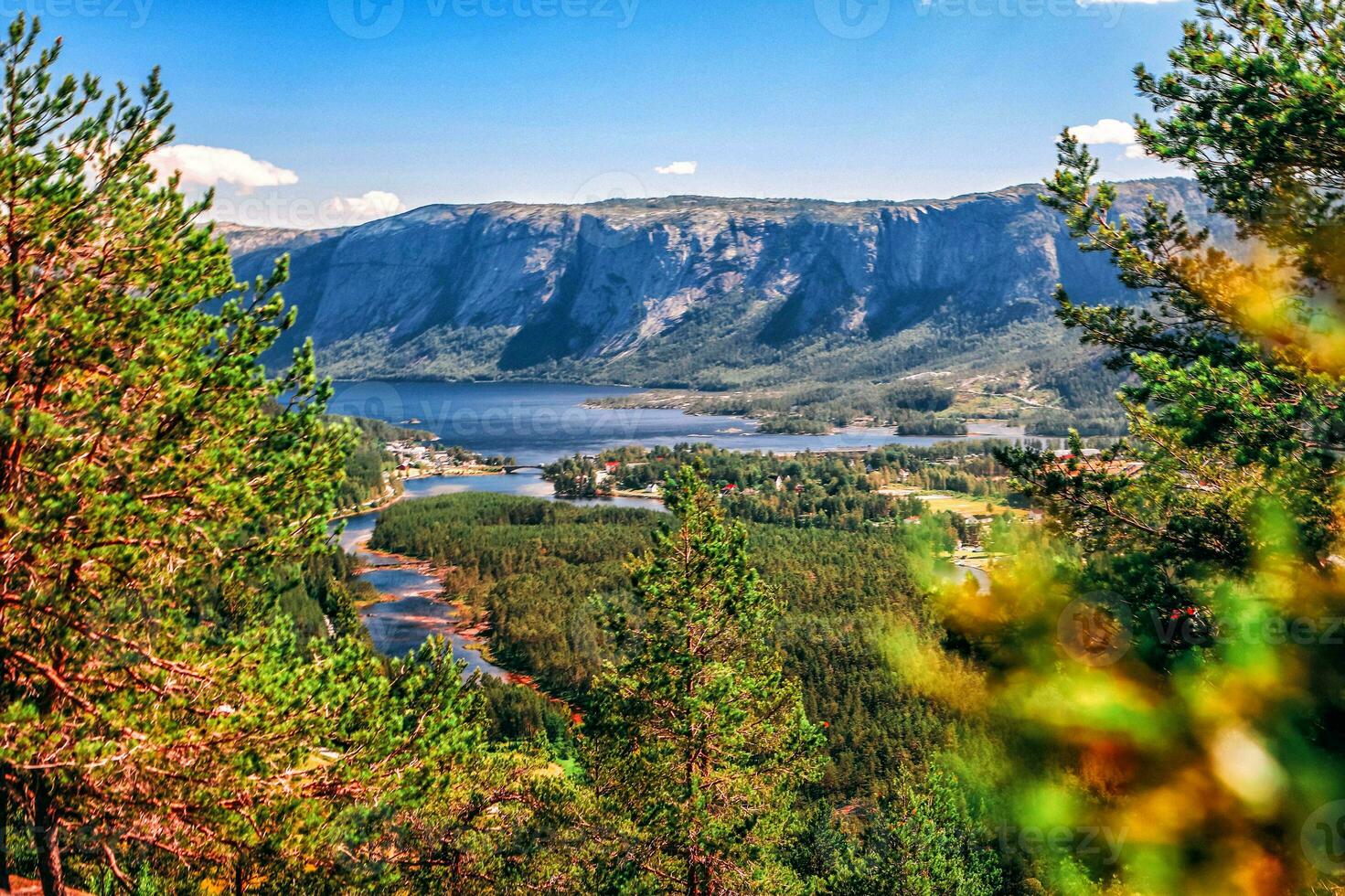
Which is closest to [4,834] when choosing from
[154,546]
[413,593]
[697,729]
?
[154,546]

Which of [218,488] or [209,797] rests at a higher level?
[218,488]

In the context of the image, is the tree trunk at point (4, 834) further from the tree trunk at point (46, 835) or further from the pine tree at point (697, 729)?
the pine tree at point (697, 729)

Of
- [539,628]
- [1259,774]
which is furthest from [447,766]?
[539,628]

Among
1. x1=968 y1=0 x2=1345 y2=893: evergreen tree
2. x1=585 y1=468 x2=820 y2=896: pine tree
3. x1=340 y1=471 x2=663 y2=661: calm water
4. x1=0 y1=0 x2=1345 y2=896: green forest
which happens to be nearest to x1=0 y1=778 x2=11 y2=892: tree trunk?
x1=0 y1=0 x2=1345 y2=896: green forest

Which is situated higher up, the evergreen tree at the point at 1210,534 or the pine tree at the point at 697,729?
the evergreen tree at the point at 1210,534

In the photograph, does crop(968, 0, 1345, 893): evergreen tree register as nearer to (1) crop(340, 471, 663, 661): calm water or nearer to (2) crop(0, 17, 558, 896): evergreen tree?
(2) crop(0, 17, 558, 896): evergreen tree

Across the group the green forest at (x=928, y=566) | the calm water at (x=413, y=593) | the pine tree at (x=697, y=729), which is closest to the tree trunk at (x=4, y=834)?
the green forest at (x=928, y=566)

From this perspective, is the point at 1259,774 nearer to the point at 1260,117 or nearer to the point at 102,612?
the point at 1260,117
